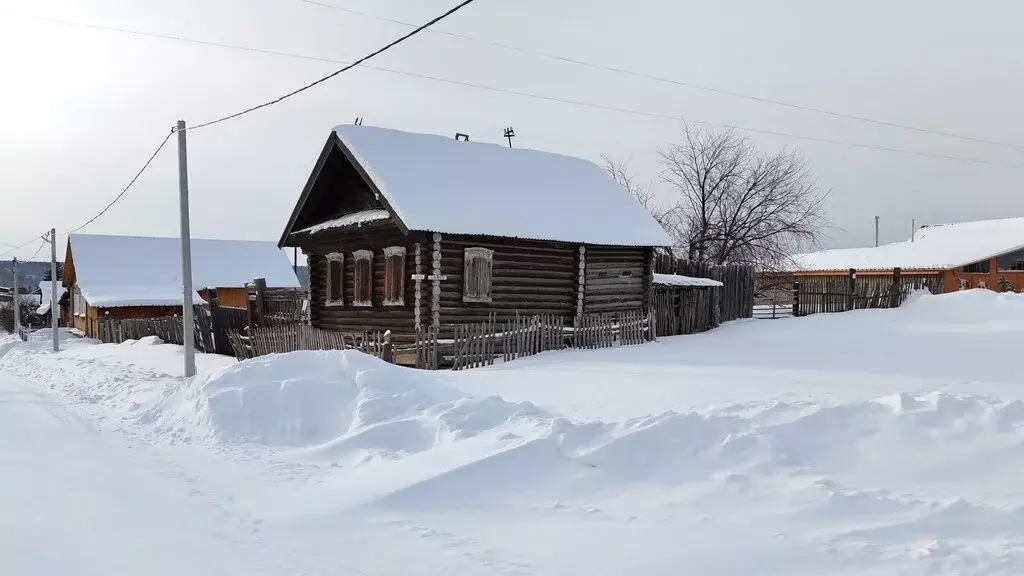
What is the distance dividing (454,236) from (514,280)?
2.27 m

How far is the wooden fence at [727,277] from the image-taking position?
88.7 feet

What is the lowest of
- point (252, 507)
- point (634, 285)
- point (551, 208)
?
point (252, 507)

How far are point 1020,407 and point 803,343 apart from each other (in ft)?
36.9

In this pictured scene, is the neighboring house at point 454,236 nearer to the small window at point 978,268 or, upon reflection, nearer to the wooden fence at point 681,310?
the wooden fence at point 681,310

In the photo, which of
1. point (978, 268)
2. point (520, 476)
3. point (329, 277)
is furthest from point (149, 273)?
point (978, 268)

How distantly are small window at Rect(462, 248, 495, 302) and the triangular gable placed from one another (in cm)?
265

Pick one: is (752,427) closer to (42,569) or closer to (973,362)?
(42,569)

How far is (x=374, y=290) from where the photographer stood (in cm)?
1941

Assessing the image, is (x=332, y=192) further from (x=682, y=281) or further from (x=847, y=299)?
(x=847, y=299)

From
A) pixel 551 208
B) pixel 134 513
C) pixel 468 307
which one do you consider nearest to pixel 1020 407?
pixel 134 513

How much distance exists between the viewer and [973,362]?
1341cm

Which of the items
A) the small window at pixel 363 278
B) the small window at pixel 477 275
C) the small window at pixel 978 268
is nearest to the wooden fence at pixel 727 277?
the small window at pixel 477 275

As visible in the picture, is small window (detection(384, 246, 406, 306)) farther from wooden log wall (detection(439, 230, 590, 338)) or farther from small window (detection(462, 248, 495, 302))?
small window (detection(462, 248, 495, 302))

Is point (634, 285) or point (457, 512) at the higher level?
point (634, 285)
